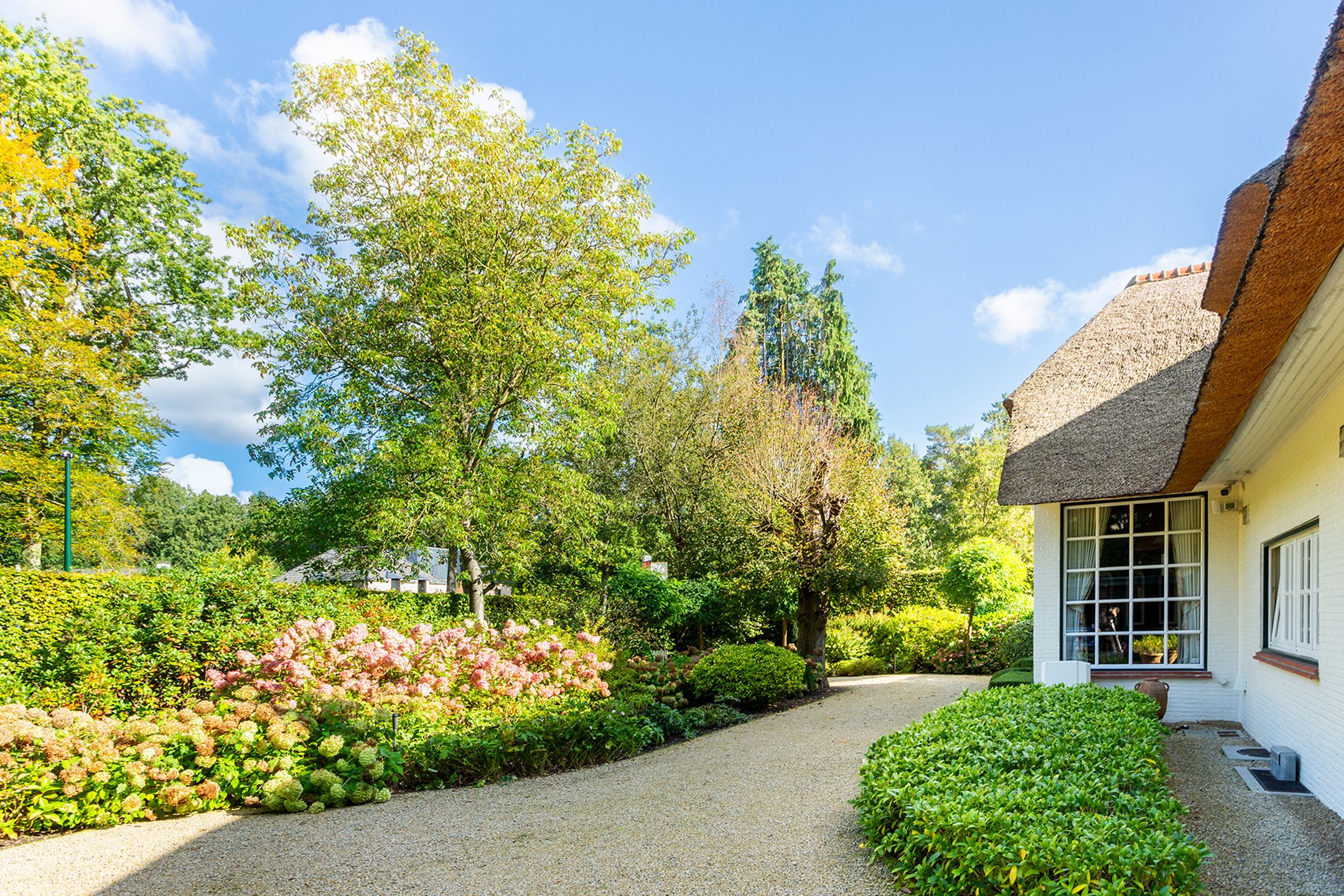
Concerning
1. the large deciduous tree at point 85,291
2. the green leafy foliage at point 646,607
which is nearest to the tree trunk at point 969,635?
the green leafy foliage at point 646,607

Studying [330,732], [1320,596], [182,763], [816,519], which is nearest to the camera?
[1320,596]

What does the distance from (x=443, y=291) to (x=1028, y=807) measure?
9747 millimetres

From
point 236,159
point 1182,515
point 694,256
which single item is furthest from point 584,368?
point 1182,515

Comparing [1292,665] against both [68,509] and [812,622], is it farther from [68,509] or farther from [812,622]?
[68,509]

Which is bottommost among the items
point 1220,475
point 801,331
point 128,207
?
point 1220,475

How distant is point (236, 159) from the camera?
7.75 metres

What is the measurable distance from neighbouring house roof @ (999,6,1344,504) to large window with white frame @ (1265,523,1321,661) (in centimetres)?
91

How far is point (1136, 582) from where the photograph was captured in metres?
8.77

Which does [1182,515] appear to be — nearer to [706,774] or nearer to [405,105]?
[706,774]

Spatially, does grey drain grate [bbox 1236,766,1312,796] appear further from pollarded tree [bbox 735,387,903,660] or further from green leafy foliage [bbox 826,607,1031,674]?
green leafy foliage [bbox 826,607,1031,674]

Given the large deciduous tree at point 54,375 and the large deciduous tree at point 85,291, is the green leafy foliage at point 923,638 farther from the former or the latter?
the large deciduous tree at point 54,375

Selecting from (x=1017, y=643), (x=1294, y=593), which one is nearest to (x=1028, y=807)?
(x=1294, y=593)

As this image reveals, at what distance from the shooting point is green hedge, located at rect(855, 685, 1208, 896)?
111 inches

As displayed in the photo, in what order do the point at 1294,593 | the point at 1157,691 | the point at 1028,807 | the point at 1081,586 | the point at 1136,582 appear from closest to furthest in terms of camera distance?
the point at 1028,807 → the point at 1294,593 → the point at 1157,691 → the point at 1136,582 → the point at 1081,586
